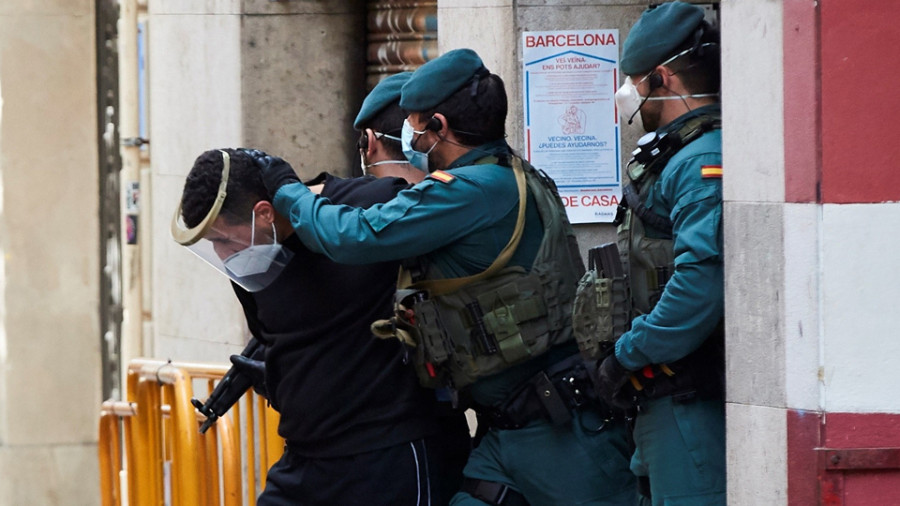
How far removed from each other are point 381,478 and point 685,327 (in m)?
1.16

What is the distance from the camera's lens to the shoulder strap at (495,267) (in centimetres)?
414

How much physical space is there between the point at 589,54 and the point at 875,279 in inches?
100

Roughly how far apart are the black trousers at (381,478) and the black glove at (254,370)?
0.42 meters

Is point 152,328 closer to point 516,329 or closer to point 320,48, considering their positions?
point 320,48

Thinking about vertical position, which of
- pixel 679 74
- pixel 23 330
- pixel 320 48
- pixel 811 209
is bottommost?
pixel 23 330

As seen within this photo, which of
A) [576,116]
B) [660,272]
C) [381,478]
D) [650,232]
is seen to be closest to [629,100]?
[650,232]

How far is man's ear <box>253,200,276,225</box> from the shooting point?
4.24m

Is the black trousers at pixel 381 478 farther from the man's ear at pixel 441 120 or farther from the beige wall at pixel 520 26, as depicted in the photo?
the beige wall at pixel 520 26

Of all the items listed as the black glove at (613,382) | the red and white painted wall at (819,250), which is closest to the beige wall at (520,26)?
the black glove at (613,382)

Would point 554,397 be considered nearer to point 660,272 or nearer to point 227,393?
point 660,272

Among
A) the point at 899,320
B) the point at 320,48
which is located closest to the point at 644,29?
the point at 899,320

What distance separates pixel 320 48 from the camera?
24.9 ft

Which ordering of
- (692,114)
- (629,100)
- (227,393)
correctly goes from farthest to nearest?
(227,393) → (629,100) → (692,114)

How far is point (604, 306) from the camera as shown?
3.87 m
